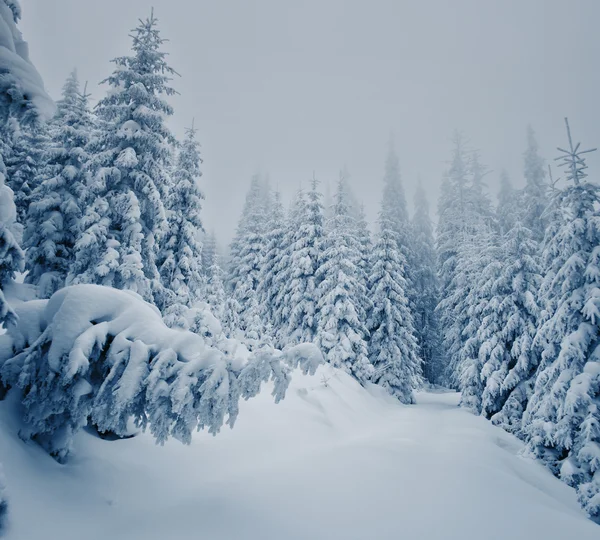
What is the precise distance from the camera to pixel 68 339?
4699 millimetres

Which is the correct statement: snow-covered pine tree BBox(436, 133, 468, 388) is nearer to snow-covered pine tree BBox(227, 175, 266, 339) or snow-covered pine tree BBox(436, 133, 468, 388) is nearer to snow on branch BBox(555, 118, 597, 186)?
snow on branch BBox(555, 118, 597, 186)

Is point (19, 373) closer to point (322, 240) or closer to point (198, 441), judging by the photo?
point (198, 441)

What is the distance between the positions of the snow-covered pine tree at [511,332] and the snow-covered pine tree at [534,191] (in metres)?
12.3

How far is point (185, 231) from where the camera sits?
19312 mm

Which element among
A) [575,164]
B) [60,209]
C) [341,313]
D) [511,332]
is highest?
[575,164]

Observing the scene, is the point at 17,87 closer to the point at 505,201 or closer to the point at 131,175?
the point at 131,175

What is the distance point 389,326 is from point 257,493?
2162cm

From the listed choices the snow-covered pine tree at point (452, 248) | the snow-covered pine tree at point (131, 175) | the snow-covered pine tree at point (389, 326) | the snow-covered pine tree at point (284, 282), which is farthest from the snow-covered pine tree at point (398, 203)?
the snow-covered pine tree at point (131, 175)

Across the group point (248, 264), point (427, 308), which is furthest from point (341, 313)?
point (427, 308)

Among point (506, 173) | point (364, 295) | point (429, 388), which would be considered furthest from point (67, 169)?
point (506, 173)

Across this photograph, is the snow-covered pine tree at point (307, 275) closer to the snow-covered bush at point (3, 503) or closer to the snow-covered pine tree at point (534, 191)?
the snow-covered pine tree at point (534, 191)

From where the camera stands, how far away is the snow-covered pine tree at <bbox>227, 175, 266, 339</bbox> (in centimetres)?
2798

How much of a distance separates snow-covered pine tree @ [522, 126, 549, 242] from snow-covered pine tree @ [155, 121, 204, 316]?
2672cm

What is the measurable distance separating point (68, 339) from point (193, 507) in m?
2.81
